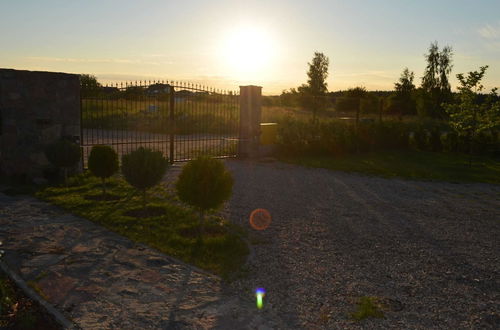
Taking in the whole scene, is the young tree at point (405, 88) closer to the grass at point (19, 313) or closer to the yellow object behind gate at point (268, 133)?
the yellow object behind gate at point (268, 133)

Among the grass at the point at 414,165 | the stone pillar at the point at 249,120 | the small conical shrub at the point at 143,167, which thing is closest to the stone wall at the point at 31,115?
the small conical shrub at the point at 143,167

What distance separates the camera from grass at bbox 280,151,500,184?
554 inches

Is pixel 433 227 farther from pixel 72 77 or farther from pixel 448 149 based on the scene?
pixel 448 149

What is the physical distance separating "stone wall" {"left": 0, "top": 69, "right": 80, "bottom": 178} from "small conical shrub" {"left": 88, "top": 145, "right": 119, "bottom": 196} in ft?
8.02

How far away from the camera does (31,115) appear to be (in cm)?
1073

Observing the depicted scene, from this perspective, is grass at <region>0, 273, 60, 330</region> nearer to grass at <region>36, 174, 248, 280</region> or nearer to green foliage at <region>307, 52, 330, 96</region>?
grass at <region>36, 174, 248, 280</region>

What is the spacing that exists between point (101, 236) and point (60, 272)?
1.51 m

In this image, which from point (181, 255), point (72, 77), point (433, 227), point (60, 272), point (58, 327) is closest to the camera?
point (58, 327)

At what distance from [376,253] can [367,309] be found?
2.04 metres

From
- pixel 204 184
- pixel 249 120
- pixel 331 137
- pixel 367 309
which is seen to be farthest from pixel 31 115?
pixel 331 137

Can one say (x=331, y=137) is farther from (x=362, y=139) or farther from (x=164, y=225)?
(x=164, y=225)

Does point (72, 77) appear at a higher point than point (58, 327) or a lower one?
higher

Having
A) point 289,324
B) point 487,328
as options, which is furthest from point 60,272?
point 487,328

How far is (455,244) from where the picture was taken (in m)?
7.07
